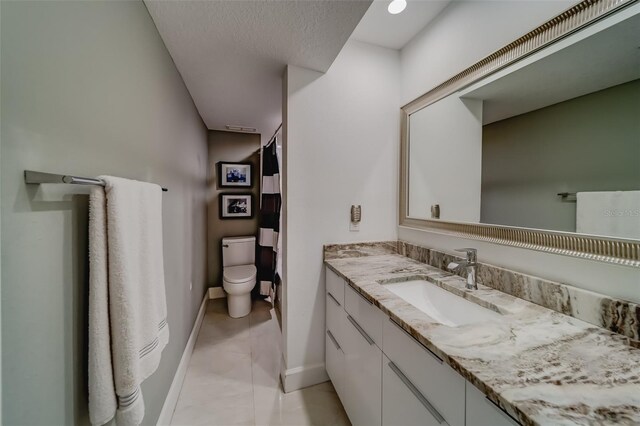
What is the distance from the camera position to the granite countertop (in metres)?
0.50

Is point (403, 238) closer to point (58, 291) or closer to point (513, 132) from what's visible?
point (513, 132)

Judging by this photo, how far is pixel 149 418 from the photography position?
1.15 meters

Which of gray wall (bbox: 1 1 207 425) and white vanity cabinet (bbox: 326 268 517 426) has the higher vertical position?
gray wall (bbox: 1 1 207 425)

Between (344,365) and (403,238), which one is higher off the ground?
(403,238)

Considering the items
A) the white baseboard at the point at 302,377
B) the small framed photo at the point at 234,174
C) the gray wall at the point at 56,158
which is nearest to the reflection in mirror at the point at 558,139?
the white baseboard at the point at 302,377

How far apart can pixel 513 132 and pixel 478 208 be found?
1.32 ft

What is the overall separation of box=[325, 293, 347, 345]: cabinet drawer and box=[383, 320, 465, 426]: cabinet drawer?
0.47 m

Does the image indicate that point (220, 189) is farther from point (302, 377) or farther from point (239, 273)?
point (302, 377)

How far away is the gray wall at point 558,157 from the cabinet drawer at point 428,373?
770 millimetres

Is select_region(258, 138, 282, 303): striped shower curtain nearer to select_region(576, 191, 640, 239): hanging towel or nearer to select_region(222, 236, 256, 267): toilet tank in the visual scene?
select_region(222, 236, 256, 267): toilet tank

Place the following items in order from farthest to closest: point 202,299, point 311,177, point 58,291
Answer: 1. point 202,299
2. point 311,177
3. point 58,291

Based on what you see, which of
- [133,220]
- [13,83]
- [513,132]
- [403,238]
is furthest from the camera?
[403,238]

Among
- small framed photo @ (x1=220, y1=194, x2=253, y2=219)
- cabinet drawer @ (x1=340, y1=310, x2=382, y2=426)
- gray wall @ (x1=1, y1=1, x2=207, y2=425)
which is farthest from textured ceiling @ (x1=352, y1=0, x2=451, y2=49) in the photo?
small framed photo @ (x1=220, y1=194, x2=253, y2=219)

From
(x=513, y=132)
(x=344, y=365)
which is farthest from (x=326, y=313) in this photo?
(x=513, y=132)
